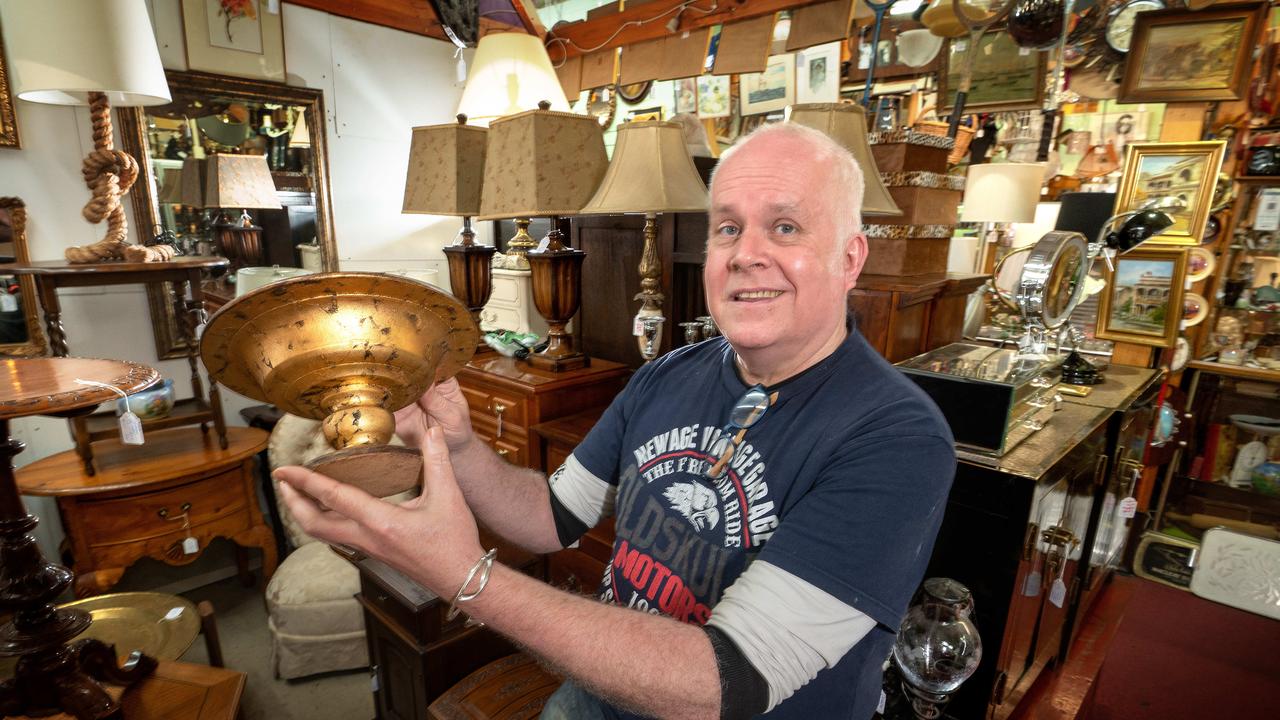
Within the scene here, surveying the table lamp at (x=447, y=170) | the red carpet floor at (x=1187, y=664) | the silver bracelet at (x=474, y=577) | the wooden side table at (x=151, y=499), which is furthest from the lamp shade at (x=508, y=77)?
the red carpet floor at (x=1187, y=664)

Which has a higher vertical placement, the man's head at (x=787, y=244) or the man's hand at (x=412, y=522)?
the man's head at (x=787, y=244)

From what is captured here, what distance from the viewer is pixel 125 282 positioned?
2.16 metres

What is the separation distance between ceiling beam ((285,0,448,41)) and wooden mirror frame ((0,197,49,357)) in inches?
61.2

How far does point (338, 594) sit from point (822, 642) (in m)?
2.07

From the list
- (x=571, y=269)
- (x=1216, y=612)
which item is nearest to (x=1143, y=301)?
(x=1216, y=612)

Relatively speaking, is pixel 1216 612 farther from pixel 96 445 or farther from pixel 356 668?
pixel 96 445

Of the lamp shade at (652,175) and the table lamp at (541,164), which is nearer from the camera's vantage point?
the lamp shade at (652,175)

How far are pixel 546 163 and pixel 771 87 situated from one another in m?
1.91

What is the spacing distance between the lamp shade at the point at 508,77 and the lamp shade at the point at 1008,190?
229cm

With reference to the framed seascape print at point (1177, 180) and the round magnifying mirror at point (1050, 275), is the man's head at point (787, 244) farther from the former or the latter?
the framed seascape print at point (1177, 180)

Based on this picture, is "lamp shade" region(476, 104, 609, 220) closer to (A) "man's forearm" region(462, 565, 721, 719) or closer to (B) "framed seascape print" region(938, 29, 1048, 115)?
(A) "man's forearm" region(462, 565, 721, 719)

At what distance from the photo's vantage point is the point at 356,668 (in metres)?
2.46

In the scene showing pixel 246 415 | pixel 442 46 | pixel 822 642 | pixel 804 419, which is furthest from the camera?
pixel 442 46

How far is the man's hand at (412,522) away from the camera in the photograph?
0.73 m
